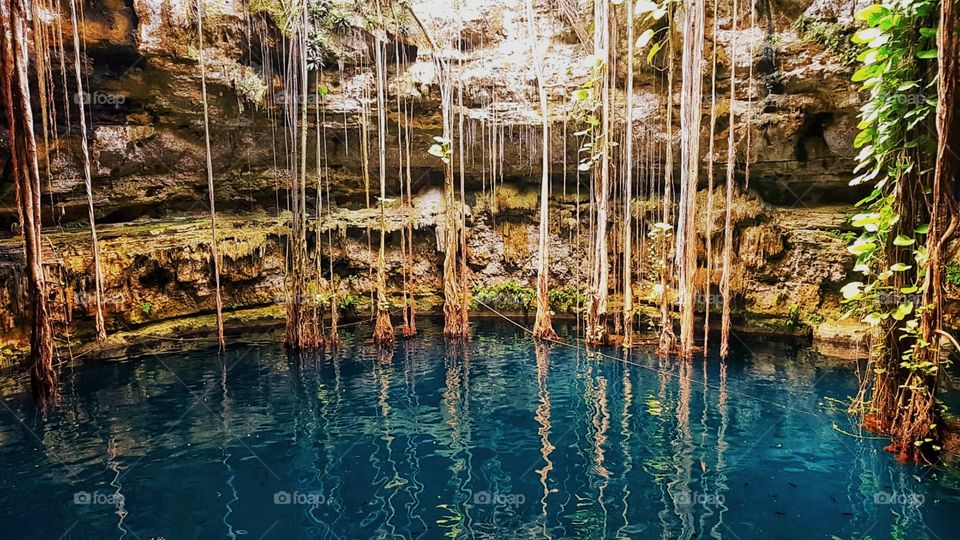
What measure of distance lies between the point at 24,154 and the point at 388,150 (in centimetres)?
747

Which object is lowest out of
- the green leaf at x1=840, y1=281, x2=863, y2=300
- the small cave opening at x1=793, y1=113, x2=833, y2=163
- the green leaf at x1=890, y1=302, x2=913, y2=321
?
the green leaf at x1=890, y1=302, x2=913, y2=321

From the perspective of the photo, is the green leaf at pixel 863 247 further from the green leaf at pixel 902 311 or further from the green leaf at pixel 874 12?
the green leaf at pixel 874 12

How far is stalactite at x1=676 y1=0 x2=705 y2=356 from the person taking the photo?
585 cm

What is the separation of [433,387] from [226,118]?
726 cm

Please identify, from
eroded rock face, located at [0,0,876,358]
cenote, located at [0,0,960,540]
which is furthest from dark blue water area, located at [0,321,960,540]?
eroded rock face, located at [0,0,876,358]

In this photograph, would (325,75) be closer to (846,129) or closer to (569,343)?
(569,343)

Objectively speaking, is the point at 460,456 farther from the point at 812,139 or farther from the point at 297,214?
the point at 812,139

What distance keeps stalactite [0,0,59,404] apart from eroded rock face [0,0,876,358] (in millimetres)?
3130

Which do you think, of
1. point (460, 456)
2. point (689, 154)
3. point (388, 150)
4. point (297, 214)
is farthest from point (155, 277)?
point (689, 154)

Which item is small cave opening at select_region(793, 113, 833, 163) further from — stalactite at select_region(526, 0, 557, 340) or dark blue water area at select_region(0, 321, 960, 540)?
stalactite at select_region(526, 0, 557, 340)

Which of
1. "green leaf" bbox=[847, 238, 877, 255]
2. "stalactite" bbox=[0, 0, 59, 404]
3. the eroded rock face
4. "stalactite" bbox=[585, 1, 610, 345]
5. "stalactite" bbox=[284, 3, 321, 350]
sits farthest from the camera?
the eroded rock face

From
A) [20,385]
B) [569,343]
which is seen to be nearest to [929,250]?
[569,343]

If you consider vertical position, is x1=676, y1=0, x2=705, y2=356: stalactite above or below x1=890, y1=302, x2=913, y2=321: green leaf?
above

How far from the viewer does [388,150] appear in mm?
11852
